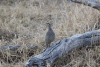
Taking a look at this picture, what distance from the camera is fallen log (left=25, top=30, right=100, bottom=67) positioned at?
6.91 feet

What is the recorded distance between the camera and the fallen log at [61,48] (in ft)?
6.91

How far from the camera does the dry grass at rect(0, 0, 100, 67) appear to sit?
2.48 metres

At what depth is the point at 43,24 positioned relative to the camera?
14.6 feet

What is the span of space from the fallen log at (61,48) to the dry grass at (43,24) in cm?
21

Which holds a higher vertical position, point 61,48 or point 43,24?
point 43,24

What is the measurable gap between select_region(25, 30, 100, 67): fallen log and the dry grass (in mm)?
206

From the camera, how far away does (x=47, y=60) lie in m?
2.15

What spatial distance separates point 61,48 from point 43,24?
231cm

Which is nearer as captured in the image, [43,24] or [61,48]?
[61,48]

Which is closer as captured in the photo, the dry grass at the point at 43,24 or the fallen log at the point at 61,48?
the fallen log at the point at 61,48

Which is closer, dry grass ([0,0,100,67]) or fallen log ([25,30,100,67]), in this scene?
fallen log ([25,30,100,67])

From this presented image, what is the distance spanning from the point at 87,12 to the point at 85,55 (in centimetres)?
176

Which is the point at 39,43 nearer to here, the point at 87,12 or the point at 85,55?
the point at 85,55

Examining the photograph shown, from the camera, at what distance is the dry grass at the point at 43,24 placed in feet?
8.13
